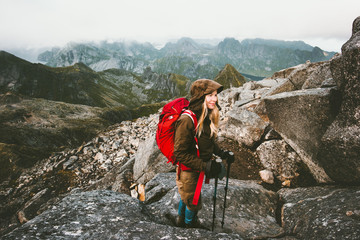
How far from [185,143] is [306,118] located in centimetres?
718

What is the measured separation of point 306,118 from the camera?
8.09m

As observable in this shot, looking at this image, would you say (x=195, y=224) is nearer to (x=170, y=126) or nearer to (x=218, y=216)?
(x=218, y=216)

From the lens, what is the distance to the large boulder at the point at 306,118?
23.9ft

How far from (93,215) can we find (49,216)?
1064 mm

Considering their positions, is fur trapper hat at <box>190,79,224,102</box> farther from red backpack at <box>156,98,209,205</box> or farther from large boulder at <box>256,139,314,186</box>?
large boulder at <box>256,139,314,186</box>

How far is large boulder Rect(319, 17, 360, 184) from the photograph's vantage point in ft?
18.6

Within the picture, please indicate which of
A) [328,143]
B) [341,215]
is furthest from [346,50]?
[341,215]

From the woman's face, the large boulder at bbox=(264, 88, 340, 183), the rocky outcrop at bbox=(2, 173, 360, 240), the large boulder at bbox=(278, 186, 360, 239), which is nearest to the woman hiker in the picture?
the woman's face

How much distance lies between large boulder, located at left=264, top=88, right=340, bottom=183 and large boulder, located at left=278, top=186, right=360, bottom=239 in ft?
5.83

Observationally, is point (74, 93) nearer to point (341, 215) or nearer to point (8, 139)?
point (8, 139)

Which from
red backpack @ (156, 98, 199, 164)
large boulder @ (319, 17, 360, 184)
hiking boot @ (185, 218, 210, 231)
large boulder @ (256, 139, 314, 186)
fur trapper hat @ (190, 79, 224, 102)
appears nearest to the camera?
red backpack @ (156, 98, 199, 164)

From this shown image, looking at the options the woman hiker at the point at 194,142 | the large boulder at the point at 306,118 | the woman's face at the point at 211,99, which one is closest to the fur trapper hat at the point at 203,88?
the woman hiker at the point at 194,142

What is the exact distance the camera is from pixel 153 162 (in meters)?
11.6

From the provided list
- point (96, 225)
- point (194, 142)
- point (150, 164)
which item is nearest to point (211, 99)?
point (194, 142)
